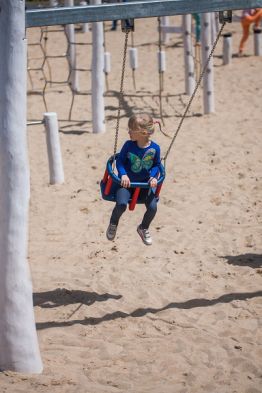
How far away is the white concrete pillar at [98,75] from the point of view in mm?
12039

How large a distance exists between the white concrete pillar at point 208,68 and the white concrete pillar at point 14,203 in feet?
Answer: 25.2

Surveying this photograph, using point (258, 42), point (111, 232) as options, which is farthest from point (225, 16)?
point (258, 42)

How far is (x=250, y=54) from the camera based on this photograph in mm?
18359

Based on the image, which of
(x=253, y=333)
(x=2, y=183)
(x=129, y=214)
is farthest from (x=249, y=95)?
(x=2, y=183)

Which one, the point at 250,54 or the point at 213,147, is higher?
the point at 250,54

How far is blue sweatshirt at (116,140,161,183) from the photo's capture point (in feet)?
21.5

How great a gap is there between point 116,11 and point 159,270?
2.92m

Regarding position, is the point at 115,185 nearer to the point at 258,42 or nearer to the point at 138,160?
the point at 138,160

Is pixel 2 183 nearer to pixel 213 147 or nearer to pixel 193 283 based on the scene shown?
pixel 193 283

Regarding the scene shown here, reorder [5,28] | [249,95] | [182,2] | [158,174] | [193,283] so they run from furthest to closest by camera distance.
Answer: [249,95]
[193,283]
[158,174]
[182,2]
[5,28]

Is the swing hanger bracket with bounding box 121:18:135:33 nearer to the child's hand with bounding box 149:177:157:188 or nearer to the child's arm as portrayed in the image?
the child's arm

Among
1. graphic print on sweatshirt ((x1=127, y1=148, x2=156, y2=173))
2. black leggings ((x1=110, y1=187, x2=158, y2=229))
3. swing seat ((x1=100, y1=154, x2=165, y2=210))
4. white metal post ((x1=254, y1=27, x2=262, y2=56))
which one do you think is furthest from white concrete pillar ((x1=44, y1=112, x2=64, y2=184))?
white metal post ((x1=254, y1=27, x2=262, y2=56))

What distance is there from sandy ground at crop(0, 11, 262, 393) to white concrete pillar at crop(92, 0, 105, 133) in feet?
0.78

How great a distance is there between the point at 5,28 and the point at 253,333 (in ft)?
10.7
